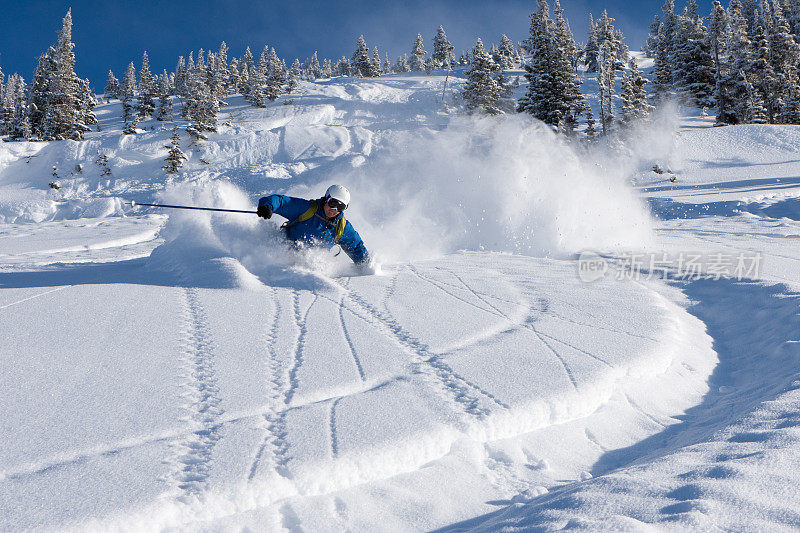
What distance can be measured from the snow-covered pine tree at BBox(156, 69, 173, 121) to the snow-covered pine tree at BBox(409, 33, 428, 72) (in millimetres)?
38340

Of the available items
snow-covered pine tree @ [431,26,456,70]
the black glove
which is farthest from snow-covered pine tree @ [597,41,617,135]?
snow-covered pine tree @ [431,26,456,70]

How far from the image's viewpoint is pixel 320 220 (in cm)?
650

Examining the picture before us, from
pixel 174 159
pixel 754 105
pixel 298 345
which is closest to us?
pixel 298 345

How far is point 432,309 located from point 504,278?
1904 mm

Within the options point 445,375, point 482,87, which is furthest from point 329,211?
point 482,87

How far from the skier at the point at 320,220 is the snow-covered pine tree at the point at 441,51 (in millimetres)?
74923

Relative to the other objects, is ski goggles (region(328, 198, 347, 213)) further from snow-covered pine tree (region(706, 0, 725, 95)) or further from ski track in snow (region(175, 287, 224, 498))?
snow-covered pine tree (region(706, 0, 725, 95))

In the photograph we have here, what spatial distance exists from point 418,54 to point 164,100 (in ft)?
141

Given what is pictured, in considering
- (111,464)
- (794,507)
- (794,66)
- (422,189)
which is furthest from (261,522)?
(794,66)

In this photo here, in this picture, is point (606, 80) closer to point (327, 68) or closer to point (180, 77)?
point (180, 77)

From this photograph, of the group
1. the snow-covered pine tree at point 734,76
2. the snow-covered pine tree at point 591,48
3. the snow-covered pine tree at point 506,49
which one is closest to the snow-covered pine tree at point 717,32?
the snow-covered pine tree at point 734,76

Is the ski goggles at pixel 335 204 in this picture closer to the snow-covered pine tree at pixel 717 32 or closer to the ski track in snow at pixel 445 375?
the ski track in snow at pixel 445 375

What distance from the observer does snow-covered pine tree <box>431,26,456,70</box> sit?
76062 millimetres

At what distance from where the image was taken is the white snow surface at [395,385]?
85.4 inches
